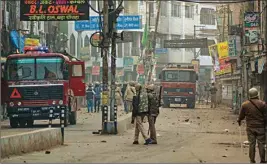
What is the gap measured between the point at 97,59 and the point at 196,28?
2058 cm

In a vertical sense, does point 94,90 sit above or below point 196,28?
below

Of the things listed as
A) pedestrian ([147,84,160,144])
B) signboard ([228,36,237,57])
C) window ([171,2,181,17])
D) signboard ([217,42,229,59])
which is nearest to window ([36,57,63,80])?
pedestrian ([147,84,160,144])

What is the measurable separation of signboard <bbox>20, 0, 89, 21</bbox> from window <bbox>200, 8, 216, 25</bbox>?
6053 cm

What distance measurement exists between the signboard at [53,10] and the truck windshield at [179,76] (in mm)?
21344

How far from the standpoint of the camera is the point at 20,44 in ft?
111

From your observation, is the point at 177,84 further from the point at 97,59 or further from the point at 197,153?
the point at 197,153

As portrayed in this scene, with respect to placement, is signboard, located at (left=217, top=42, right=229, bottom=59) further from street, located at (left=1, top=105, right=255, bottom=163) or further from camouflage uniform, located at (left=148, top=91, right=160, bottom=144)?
Answer: camouflage uniform, located at (left=148, top=91, right=160, bottom=144)

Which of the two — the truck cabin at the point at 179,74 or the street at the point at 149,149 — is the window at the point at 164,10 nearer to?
the truck cabin at the point at 179,74

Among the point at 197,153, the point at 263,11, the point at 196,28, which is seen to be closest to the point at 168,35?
the point at 196,28

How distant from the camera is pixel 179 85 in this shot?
43.9 metres

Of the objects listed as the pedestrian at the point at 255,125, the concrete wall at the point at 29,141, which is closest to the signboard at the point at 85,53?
the concrete wall at the point at 29,141

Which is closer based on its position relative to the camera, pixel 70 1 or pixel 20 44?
pixel 70 1

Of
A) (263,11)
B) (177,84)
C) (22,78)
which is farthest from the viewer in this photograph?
(177,84)

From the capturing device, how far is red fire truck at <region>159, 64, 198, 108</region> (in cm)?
4388
